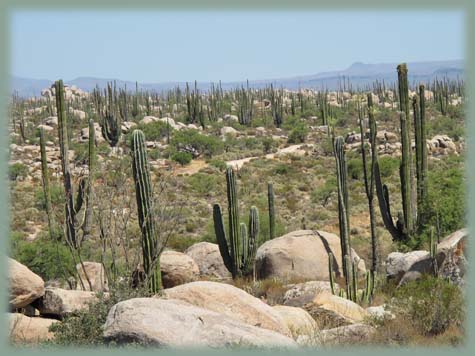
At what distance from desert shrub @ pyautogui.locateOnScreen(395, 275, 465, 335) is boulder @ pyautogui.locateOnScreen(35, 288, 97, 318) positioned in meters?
4.77

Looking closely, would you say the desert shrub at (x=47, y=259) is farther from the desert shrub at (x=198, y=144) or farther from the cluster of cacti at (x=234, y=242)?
the desert shrub at (x=198, y=144)

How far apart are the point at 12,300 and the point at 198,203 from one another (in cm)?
1811

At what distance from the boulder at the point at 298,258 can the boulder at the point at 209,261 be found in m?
0.99

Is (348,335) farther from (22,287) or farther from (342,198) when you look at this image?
(342,198)

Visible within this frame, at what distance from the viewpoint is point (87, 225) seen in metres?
17.6

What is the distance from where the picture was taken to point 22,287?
402 inches

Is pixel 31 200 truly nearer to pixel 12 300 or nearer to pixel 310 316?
pixel 12 300

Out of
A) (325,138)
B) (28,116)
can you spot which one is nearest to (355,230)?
(325,138)

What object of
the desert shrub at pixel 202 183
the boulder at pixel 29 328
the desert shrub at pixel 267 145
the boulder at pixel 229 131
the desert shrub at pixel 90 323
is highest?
the boulder at pixel 229 131

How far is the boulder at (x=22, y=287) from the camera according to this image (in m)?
10.1

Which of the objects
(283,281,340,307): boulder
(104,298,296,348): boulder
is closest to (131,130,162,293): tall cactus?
(283,281,340,307): boulder

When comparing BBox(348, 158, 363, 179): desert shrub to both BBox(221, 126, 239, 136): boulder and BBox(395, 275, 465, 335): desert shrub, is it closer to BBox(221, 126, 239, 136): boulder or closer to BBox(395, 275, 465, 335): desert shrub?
BBox(221, 126, 239, 136): boulder

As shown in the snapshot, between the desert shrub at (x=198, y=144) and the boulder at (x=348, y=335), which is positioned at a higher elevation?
the desert shrub at (x=198, y=144)

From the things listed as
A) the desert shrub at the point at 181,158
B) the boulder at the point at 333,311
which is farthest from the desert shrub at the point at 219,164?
the boulder at the point at 333,311
